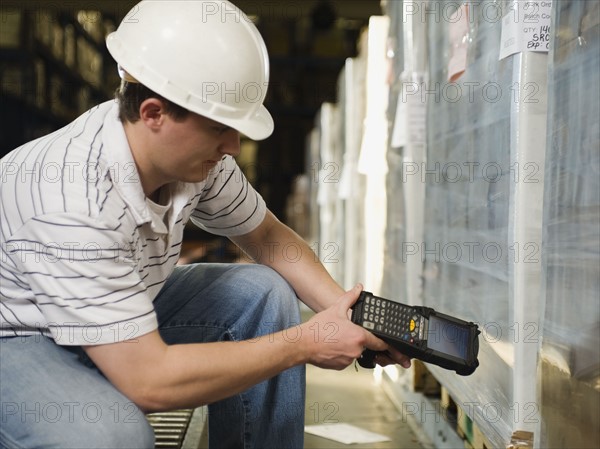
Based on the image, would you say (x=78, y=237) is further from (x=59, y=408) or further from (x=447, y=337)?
(x=447, y=337)

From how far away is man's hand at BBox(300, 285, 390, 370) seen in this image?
1.53 m

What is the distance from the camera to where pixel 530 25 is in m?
1.55

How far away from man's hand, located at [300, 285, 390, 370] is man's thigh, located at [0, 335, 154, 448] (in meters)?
0.36

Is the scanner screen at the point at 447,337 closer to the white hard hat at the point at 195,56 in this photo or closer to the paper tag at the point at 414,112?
the white hard hat at the point at 195,56

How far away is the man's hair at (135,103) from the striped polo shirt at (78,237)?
0.08 ft

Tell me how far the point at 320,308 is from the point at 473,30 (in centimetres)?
83

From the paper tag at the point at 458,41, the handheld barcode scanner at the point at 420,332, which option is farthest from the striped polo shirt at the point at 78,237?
the paper tag at the point at 458,41

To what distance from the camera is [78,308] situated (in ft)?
4.38

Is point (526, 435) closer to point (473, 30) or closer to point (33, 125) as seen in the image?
point (473, 30)

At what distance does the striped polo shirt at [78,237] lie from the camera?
1.33 metres

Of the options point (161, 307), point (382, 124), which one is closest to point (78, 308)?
point (161, 307)

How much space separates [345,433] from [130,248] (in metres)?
1.37

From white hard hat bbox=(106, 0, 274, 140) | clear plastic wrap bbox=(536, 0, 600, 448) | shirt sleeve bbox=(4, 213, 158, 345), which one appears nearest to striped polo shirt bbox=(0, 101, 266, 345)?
Result: shirt sleeve bbox=(4, 213, 158, 345)

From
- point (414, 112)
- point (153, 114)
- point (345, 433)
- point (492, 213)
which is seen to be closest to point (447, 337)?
point (492, 213)
